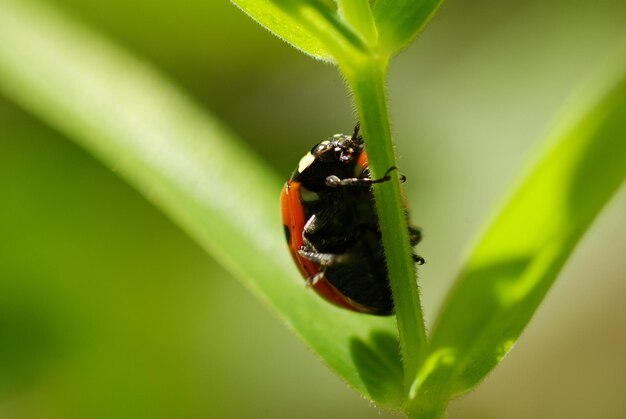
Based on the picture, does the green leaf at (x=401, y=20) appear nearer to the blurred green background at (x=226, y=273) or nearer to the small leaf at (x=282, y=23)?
the small leaf at (x=282, y=23)

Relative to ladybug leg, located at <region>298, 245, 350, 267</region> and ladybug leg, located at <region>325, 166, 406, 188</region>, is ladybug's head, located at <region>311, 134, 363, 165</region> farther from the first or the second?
ladybug leg, located at <region>298, 245, 350, 267</region>

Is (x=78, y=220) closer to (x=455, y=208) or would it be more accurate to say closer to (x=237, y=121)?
(x=237, y=121)

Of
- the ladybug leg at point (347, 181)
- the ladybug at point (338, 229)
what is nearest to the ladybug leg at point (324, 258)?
the ladybug at point (338, 229)

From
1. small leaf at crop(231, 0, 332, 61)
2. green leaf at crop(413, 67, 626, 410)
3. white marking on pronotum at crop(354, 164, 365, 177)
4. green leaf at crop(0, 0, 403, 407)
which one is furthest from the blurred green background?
small leaf at crop(231, 0, 332, 61)

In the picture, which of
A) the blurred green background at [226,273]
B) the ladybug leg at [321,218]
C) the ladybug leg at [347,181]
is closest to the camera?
the ladybug leg at [347,181]

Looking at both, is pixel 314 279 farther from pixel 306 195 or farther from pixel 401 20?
pixel 401 20
